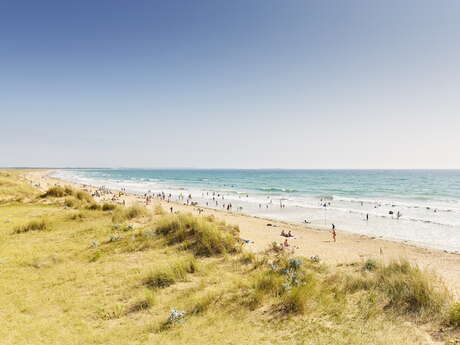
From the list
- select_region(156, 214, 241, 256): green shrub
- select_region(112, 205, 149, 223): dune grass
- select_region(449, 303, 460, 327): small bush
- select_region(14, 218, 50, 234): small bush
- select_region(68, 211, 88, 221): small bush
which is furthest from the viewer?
select_region(112, 205, 149, 223): dune grass

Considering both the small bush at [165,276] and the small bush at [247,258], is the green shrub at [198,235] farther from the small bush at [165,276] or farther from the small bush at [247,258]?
the small bush at [165,276]

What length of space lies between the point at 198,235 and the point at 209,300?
5.68 m

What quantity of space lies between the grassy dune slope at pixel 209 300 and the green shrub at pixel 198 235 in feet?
0.29

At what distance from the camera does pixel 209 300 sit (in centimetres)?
668

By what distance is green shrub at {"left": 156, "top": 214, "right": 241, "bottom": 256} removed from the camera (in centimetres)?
1115

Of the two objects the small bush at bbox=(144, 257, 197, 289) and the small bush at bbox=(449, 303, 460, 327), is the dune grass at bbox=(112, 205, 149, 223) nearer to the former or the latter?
the small bush at bbox=(144, 257, 197, 289)

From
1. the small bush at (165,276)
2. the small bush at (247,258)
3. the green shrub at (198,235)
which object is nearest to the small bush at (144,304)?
the small bush at (165,276)

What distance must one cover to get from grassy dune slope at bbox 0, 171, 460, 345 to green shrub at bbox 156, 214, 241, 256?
3.5 inches

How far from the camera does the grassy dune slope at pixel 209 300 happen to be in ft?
17.7

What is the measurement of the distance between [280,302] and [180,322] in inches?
98.6

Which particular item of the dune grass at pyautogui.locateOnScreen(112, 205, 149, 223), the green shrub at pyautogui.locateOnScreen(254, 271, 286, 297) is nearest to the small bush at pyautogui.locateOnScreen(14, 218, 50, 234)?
the dune grass at pyautogui.locateOnScreen(112, 205, 149, 223)

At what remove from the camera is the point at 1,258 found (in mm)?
10188

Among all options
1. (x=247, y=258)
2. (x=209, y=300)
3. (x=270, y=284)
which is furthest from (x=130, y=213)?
(x=270, y=284)

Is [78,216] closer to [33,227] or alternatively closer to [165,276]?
[33,227]
